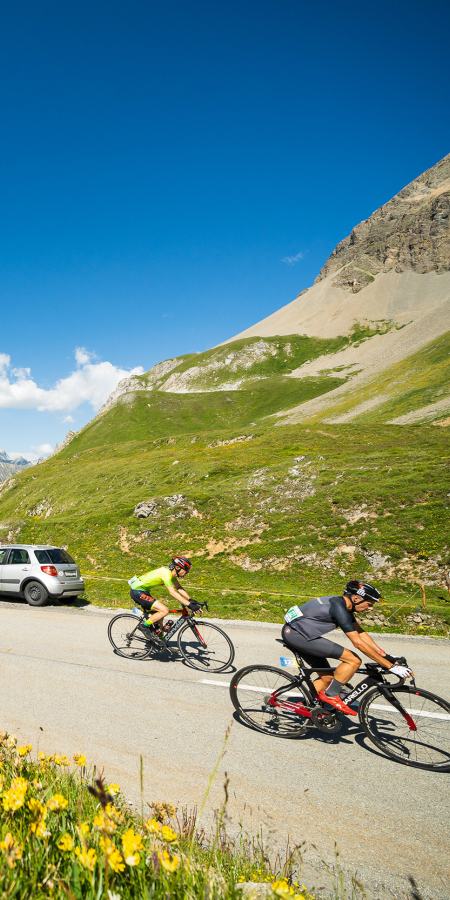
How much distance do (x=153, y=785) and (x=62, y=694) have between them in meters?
3.27

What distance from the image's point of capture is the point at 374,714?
6.90 metres

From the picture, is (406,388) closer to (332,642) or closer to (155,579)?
(155,579)

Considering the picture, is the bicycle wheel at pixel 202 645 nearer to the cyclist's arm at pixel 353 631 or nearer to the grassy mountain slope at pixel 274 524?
the cyclist's arm at pixel 353 631

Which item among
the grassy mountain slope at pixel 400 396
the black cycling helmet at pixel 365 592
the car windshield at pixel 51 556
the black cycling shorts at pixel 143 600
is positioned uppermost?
the grassy mountain slope at pixel 400 396

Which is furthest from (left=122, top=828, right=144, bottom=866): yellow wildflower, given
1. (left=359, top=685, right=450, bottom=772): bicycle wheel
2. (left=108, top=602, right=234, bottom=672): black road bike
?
(left=108, top=602, right=234, bottom=672): black road bike

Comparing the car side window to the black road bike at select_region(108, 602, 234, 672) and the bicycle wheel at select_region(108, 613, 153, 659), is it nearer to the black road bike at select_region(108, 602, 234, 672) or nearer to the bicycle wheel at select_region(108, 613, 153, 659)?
the bicycle wheel at select_region(108, 613, 153, 659)

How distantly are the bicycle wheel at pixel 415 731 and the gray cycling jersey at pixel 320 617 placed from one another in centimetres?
108

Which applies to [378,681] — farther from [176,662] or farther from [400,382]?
[400,382]

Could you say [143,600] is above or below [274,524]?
above

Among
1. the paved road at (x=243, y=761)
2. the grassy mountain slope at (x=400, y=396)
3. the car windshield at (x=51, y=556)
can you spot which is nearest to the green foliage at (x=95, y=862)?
the paved road at (x=243, y=761)

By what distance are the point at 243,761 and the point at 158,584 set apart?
155 inches

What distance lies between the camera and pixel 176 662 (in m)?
9.46

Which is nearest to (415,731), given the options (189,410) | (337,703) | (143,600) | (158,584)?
(337,703)

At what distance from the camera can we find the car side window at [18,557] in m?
15.4
